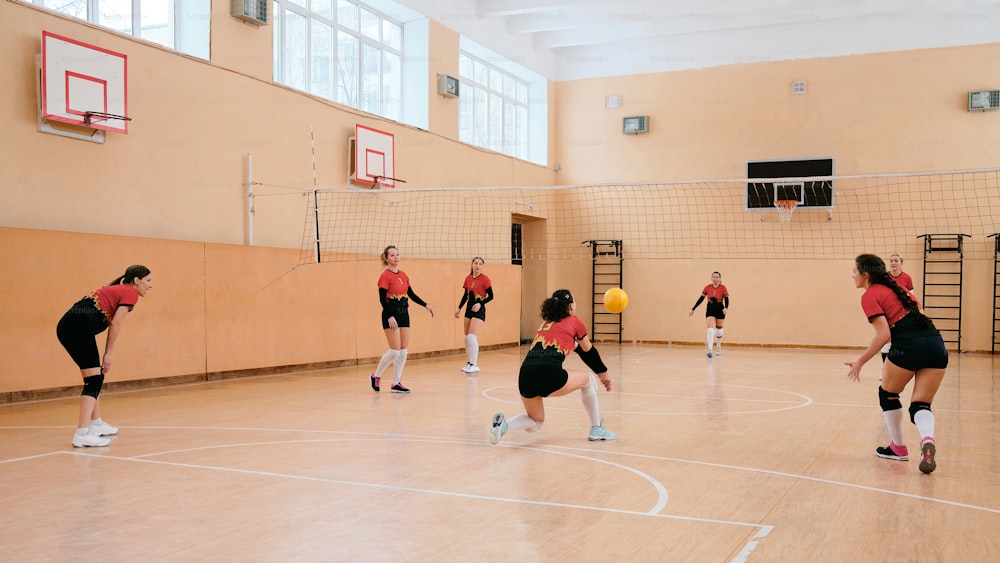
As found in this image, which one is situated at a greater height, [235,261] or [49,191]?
[49,191]

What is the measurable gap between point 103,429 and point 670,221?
47.7ft

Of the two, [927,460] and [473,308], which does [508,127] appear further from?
[927,460]

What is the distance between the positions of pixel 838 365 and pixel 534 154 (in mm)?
9092

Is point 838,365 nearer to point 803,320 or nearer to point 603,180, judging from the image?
point 803,320

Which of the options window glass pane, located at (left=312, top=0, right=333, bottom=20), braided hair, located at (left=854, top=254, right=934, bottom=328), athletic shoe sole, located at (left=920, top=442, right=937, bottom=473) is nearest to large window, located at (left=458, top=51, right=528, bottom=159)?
window glass pane, located at (left=312, top=0, right=333, bottom=20)

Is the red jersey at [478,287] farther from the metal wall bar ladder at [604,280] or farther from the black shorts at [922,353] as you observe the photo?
the metal wall bar ladder at [604,280]

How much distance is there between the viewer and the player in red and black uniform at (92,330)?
6.04 metres

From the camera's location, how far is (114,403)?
850cm

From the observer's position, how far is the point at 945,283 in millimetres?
16812

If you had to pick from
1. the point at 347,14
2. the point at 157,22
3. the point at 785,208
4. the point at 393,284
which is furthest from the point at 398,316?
the point at 785,208

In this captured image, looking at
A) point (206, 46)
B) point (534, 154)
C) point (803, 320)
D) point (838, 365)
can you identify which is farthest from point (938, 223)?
point (206, 46)

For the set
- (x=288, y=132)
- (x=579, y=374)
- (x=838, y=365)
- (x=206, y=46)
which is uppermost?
(x=206, y=46)

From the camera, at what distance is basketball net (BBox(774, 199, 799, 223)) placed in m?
17.3

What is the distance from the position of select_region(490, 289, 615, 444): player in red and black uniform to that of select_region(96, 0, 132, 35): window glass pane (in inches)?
299
